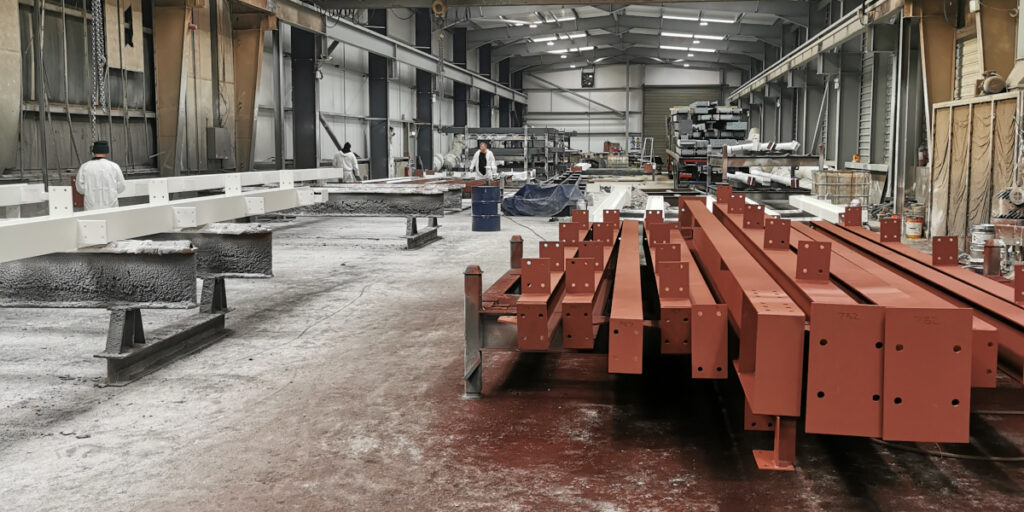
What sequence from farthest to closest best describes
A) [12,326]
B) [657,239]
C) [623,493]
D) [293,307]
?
1. [293,307]
2. [12,326]
3. [657,239]
4. [623,493]

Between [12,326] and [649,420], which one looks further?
[12,326]

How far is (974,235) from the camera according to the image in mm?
8625

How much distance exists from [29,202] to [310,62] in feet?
33.8

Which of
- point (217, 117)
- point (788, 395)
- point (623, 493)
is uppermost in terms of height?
point (217, 117)

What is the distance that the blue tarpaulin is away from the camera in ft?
50.1

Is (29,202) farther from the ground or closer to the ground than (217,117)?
closer to the ground

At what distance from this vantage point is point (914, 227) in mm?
11344

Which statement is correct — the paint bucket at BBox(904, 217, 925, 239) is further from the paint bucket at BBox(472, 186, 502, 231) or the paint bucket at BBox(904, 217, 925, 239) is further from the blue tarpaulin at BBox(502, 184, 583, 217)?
the paint bucket at BBox(472, 186, 502, 231)

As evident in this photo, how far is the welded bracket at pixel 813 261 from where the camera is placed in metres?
3.37

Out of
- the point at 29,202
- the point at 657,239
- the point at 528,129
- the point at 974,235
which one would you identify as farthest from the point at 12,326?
the point at 528,129

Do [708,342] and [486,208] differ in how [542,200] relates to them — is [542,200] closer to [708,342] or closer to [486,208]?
[486,208]

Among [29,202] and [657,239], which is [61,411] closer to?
[29,202]

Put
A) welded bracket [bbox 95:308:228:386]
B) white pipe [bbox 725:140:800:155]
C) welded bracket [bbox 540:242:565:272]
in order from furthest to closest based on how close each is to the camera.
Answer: white pipe [bbox 725:140:800:155] < welded bracket [bbox 540:242:565:272] < welded bracket [bbox 95:308:228:386]

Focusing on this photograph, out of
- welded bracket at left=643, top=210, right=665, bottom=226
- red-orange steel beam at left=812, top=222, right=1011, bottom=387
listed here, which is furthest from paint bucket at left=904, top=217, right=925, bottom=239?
red-orange steel beam at left=812, top=222, right=1011, bottom=387
